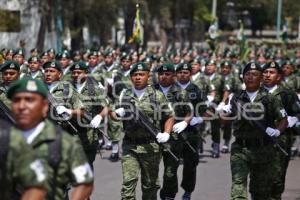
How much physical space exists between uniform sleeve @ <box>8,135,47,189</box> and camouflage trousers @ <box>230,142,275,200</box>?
14.2 ft

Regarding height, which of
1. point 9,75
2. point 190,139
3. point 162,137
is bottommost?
point 190,139

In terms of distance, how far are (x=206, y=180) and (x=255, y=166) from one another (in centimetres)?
434

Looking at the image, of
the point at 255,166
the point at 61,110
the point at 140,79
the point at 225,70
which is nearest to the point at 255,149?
the point at 255,166

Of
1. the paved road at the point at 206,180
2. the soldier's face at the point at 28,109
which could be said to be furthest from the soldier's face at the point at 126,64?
the soldier's face at the point at 28,109

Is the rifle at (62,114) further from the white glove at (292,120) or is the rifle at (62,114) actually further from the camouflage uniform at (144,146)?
the white glove at (292,120)

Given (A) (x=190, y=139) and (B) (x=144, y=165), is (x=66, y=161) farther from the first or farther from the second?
(A) (x=190, y=139)

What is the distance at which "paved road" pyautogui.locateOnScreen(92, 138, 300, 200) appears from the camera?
39.8 feet

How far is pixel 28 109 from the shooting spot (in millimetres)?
→ 5234

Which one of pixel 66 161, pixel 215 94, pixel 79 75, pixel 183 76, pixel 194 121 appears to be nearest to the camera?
pixel 66 161

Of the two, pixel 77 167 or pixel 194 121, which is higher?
pixel 77 167

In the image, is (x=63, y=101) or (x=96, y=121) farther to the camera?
(x=63, y=101)

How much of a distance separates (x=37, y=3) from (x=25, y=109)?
88.9 feet

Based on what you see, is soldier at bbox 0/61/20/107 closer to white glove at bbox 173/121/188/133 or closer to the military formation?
the military formation

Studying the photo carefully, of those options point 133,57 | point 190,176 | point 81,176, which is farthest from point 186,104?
point 133,57
